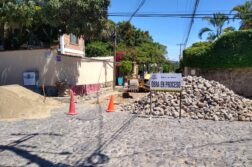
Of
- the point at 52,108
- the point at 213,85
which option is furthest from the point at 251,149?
the point at 52,108

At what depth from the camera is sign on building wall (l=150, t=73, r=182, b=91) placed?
35.1 feet

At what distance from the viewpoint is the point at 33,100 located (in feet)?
41.3

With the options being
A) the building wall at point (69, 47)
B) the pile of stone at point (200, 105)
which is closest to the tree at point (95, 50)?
the building wall at point (69, 47)

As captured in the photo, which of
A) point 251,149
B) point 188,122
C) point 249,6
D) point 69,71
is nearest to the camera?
point 251,149

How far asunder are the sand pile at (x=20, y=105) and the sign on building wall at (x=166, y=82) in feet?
14.4

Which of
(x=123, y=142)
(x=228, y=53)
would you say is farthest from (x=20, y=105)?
(x=228, y=53)

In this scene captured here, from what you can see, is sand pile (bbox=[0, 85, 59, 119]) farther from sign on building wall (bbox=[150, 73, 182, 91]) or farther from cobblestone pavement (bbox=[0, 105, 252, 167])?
sign on building wall (bbox=[150, 73, 182, 91])

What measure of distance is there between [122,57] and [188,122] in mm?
26156

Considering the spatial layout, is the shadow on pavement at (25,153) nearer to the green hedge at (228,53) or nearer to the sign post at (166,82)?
the sign post at (166,82)

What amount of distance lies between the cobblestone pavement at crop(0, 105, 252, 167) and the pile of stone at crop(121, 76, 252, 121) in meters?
0.82

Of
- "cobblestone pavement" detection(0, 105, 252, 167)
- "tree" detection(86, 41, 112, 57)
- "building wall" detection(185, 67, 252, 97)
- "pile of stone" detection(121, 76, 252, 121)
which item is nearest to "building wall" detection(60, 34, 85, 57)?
"tree" detection(86, 41, 112, 57)

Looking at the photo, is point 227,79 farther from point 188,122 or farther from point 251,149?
point 251,149

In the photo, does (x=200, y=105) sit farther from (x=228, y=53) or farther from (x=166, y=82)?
A: (x=228, y=53)

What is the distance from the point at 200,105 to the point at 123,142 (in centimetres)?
540
